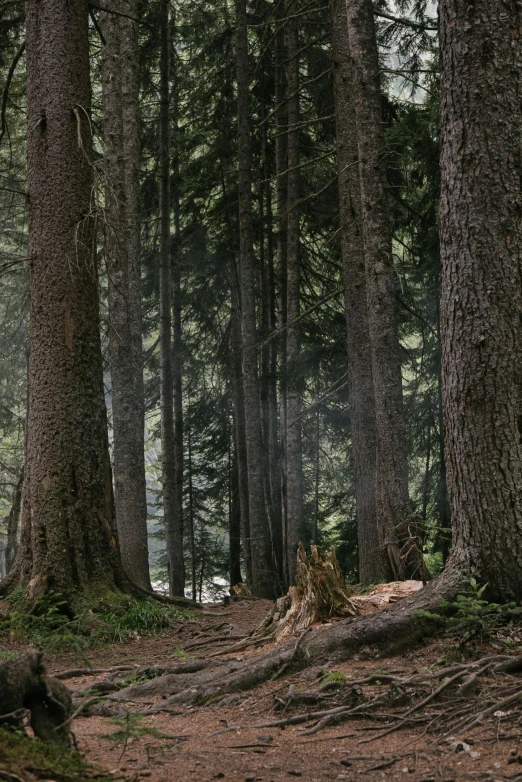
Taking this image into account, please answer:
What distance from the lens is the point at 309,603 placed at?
6.71 m

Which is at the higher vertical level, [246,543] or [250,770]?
[246,543]

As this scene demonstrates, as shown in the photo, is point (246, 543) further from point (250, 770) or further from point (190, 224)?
point (250, 770)

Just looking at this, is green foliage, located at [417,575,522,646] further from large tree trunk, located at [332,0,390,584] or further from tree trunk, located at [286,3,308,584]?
tree trunk, located at [286,3,308,584]

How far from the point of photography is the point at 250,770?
3.68 m

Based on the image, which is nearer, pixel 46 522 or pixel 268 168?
pixel 46 522

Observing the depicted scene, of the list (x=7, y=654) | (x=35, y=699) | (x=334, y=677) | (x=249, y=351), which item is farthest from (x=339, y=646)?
(x=249, y=351)

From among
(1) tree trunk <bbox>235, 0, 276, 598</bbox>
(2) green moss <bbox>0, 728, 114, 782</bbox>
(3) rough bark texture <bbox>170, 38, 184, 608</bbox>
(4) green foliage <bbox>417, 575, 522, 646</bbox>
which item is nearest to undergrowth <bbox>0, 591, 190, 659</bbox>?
(4) green foliage <bbox>417, 575, 522, 646</bbox>

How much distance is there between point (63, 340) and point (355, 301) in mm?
5137

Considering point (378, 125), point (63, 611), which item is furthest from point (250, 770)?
point (378, 125)

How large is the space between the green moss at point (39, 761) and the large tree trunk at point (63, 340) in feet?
17.3

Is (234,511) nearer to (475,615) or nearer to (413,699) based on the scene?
(475,615)

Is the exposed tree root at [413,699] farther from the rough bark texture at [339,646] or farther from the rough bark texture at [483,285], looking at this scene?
the rough bark texture at [483,285]

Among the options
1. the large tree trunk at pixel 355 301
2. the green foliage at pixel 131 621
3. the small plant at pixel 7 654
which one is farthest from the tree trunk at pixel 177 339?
the small plant at pixel 7 654

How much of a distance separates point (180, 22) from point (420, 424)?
12014mm
